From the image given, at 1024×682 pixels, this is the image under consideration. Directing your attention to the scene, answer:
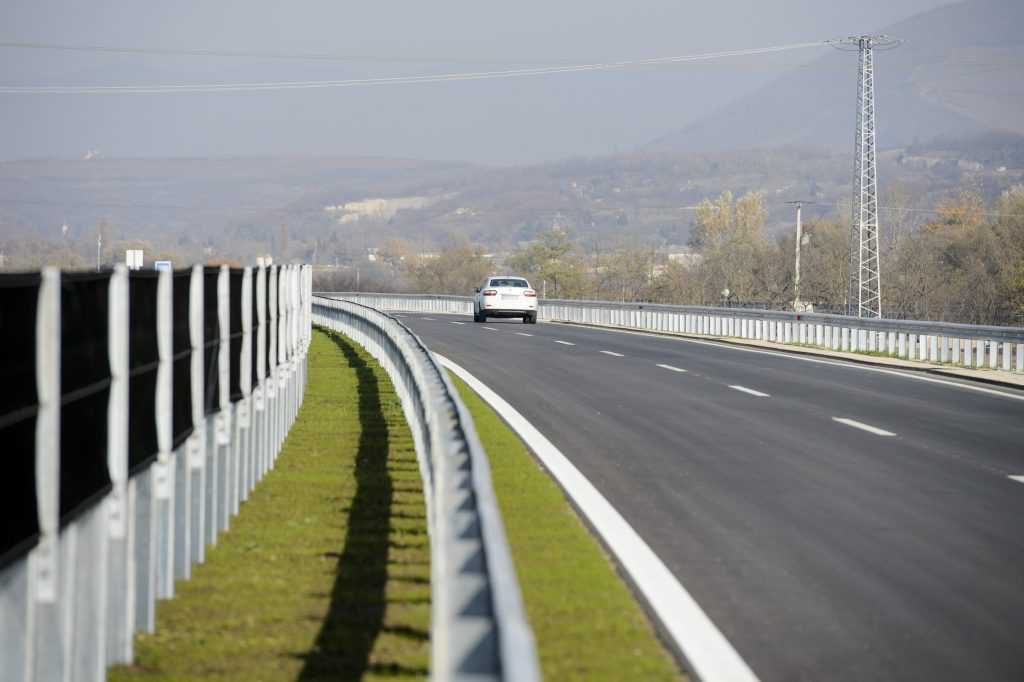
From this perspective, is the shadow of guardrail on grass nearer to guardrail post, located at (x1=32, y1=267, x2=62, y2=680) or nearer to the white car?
guardrail post, located at (x1=32, y1=267, x2=62, y2=680)

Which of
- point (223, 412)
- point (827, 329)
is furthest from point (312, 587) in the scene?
point (827, 329)

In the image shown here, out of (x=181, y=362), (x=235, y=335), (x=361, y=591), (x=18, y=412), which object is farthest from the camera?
(x=235, y=335)

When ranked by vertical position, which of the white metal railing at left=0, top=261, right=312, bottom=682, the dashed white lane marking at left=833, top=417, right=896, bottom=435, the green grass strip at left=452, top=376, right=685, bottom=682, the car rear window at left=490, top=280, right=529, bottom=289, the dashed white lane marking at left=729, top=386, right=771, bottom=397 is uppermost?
the car rear window at left=490, top=280, right=529, bottom=289

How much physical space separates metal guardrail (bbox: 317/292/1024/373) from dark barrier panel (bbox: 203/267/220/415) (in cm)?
2096

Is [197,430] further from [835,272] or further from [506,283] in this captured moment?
[835,272]

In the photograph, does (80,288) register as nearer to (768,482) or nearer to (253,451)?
(253,451)

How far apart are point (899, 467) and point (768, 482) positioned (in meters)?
1.70

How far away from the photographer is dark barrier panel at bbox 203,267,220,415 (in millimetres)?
9812

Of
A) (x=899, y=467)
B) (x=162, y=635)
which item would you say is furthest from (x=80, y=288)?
(x=899, y=467)

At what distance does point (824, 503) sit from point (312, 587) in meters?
4.34

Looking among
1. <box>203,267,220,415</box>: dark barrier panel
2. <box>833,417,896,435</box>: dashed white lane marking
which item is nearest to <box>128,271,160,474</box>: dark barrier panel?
<box>203,267,220,415</box>: dark barrier panel

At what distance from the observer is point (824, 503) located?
37.2ft

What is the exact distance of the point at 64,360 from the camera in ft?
19.4

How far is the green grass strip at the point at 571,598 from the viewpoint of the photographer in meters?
6.74
